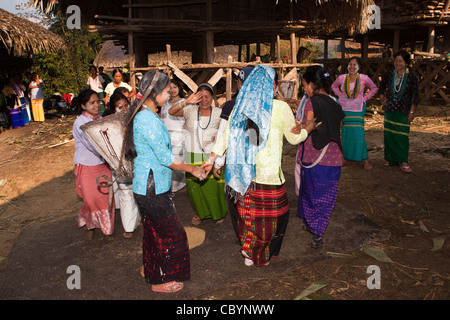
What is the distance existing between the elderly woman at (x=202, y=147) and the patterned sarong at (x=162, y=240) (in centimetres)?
131

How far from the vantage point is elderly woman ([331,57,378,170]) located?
6.00 m

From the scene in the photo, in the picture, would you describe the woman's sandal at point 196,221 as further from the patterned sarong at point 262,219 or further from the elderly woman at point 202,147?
the patterned sarong at point 262,219

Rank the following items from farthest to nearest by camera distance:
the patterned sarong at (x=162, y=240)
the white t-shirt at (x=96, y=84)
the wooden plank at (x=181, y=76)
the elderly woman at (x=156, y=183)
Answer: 1. the white t-shirt at (x=96, y=84)
2. the wooden plank at (x=181, y=76)
3. the patterned sarong at (x=162, y=240)
4. the elderly woman at (x=156, y=183)

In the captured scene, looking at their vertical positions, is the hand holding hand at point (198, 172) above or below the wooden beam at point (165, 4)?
below

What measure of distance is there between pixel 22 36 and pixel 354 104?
10890mm

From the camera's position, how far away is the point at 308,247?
12.4ft

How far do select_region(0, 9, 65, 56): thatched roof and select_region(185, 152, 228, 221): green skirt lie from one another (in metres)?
9.64

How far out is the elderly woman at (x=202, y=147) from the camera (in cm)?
425

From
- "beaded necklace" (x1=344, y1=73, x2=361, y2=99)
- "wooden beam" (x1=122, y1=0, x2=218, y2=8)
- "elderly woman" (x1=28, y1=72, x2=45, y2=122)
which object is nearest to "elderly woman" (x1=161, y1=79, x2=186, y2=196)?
"beaded necklace" (x1=344, y1=73, x2=361, y2=99)

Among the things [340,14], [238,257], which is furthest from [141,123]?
[340,14]

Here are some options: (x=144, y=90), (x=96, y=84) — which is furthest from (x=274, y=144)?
(x=96, y=84)

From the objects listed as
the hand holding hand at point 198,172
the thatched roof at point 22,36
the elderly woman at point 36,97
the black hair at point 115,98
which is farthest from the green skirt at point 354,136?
the elderly woman at point 36,97

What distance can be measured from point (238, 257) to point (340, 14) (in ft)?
30.1
